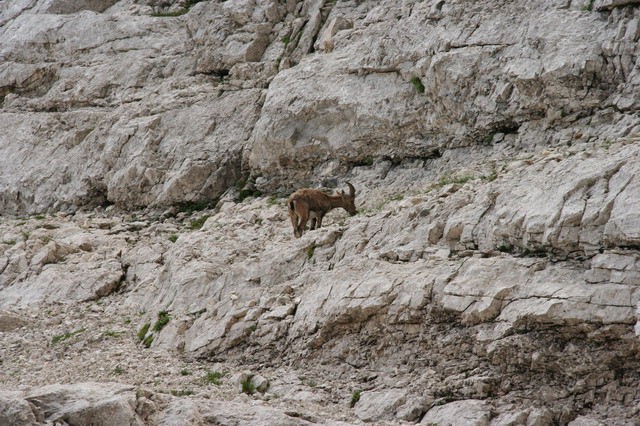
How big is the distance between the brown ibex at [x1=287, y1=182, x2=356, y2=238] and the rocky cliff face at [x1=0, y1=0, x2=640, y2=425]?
59cm

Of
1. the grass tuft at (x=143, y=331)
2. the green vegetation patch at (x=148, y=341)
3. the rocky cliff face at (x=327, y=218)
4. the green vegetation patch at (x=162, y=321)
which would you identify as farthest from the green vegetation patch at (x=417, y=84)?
the green vegetation patch at (x=148, y=341)

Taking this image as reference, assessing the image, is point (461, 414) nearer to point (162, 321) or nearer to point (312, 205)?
point (162, 321)

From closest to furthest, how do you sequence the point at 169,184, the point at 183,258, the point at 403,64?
the point at 183,258 → the point at 403,64 → the point at 169,184

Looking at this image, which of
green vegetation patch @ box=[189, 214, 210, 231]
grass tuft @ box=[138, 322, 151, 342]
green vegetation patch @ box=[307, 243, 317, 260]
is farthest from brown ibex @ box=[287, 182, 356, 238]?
green vegetation patch @ box=[189, 214, 210, 231]

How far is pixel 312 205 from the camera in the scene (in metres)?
21.6

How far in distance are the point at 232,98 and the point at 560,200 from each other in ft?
53.5

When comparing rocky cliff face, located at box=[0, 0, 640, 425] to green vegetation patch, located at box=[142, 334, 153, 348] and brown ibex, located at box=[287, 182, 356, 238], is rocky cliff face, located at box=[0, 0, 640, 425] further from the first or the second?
brown ibex, located at box=[287, 182, 356, 238]

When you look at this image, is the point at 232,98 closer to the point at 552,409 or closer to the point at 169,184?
the point at 169,184

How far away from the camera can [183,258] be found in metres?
21.4

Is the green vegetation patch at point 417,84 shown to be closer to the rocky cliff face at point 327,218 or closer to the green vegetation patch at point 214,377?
the rocky cliff face at point 327,218

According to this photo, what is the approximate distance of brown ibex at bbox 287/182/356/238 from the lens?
70.2 feet

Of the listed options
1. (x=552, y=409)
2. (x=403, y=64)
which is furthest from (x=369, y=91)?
(x=552, y=409)

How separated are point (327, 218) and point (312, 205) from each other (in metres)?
1.78

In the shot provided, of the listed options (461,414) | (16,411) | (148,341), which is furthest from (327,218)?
(16,411)
